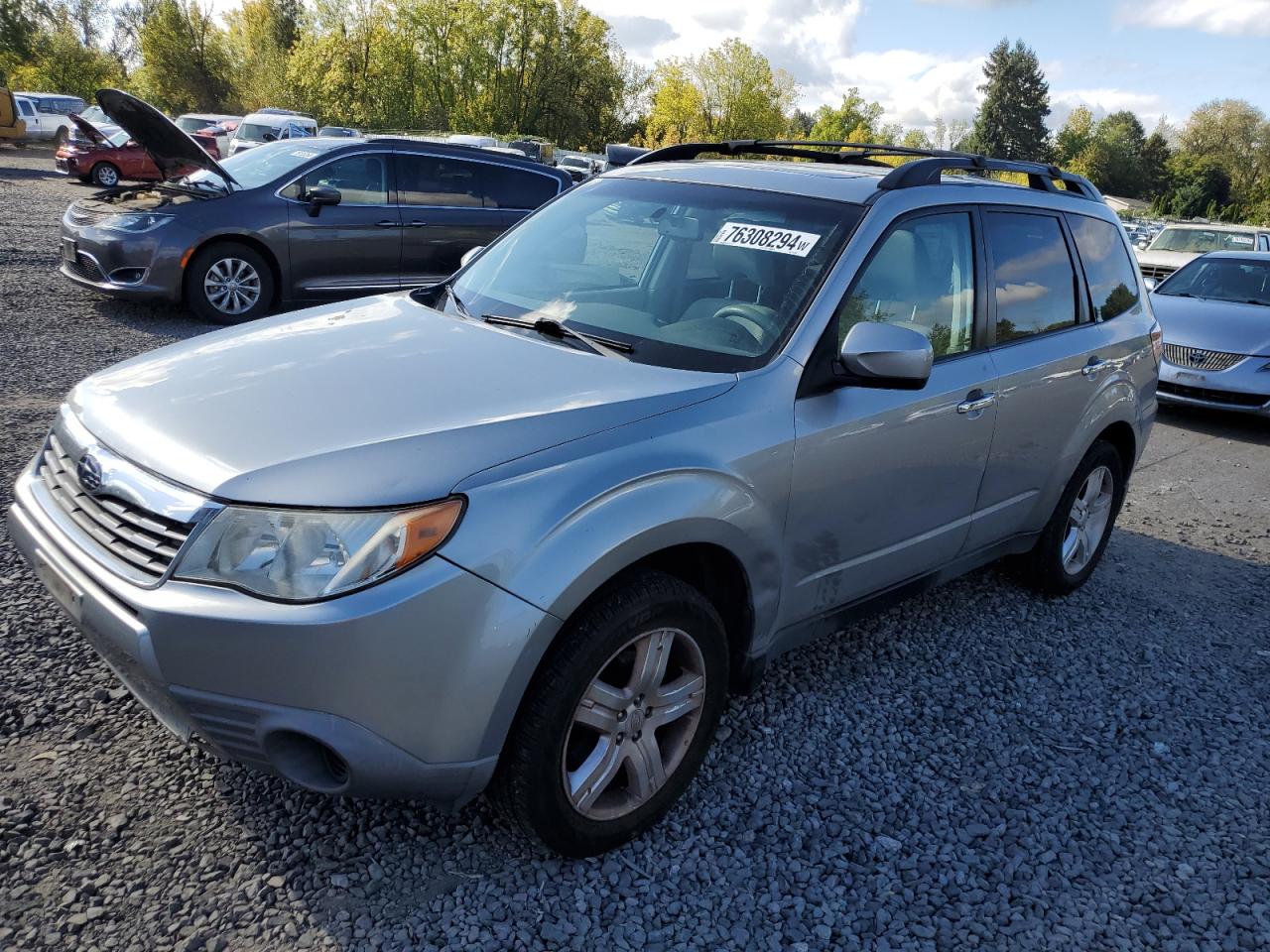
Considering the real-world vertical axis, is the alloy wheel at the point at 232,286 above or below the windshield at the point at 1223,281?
below

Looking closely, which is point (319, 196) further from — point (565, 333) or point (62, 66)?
point (62, 66)

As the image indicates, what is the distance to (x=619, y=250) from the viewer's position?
3598 mm

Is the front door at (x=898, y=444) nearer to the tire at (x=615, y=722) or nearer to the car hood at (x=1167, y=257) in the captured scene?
the tire at (x=615, y=722)

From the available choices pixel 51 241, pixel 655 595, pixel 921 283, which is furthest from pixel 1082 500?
pixel 51 241

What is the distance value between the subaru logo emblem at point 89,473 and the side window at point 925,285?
2080 millimetres

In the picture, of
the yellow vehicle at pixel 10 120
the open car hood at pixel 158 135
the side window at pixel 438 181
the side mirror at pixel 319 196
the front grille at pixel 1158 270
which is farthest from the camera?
the yellow vehicle at pixel 10 120

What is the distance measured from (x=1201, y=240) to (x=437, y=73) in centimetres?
5248

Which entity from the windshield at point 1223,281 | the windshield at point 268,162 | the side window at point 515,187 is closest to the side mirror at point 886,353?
the windshield at point 268,162

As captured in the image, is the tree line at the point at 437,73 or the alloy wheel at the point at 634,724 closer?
the alloy wheel at the point at 634,724

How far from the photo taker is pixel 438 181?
31.9 ft

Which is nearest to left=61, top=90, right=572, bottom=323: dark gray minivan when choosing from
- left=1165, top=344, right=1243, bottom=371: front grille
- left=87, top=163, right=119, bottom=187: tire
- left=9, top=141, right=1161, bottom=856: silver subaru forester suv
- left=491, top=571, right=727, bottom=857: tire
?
left=9, top=141, right=1161, bottom=856: silver subaru forester suv

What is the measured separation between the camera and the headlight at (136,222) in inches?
329

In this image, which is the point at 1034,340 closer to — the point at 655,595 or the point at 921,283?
the point at 921,283

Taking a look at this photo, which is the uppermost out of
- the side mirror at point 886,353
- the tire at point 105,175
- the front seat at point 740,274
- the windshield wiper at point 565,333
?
the front seat at point 740,274
